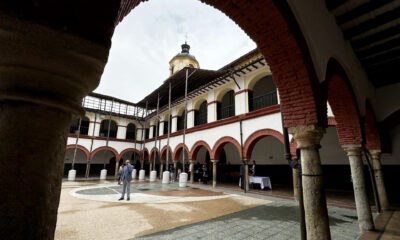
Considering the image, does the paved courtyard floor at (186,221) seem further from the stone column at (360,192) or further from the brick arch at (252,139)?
the brick arch at (252,139)

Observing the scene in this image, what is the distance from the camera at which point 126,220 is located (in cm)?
492

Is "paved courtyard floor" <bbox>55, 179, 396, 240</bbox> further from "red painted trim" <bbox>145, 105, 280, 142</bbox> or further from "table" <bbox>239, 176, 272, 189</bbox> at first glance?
"red painted trim" <bbox>145, 105, 280, 142</bbox>

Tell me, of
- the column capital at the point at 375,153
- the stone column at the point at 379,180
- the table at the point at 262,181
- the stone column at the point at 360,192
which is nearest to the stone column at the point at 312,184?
the stone column at the point at 360,192

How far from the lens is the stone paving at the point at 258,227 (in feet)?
13.2

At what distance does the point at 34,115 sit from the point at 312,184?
3532mm

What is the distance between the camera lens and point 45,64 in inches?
29.7

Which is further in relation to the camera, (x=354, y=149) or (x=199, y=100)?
(x=199, y=100)

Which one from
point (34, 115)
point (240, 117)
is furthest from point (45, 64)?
point (240, 117)

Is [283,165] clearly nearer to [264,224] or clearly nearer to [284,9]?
[264,224]

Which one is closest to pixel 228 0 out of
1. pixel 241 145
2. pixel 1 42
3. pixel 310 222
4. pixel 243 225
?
pixel 1 42

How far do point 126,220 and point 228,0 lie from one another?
17.5 feet

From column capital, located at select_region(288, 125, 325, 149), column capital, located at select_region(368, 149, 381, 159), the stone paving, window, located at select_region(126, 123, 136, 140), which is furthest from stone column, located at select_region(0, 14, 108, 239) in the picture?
window, located at select_region(126, 123, 136, 140)

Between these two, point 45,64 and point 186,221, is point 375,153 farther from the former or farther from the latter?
point 45,64

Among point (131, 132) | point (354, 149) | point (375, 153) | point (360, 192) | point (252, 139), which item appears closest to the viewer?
point (360, 192)
